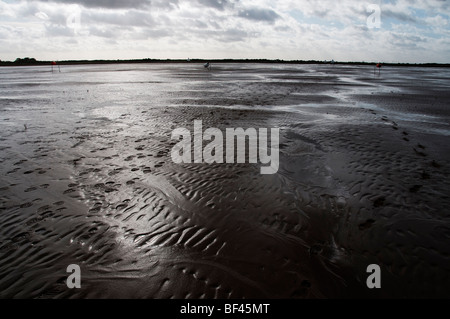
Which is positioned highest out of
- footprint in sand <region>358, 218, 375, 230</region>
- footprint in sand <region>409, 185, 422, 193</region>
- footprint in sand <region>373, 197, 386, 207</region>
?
footprint in sand <region>409, 185, 422, 193</region>

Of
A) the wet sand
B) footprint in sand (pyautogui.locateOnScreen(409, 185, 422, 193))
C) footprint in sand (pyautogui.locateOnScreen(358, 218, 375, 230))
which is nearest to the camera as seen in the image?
the wet sand

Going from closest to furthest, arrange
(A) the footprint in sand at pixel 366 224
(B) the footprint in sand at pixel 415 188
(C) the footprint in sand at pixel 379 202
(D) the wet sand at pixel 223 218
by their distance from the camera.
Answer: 1. (D) the wet sand at pixel 223 218
2. (A) the footprint in sand at pixel 366 224
3. (C) the footprint in sand at pixel 379 202
4. (B) the footprint in sand at pixel 415 188

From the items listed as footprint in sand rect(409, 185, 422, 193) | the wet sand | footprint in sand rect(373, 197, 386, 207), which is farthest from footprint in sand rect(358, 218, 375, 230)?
footprint in sand rect(409, 185, 422, 193)

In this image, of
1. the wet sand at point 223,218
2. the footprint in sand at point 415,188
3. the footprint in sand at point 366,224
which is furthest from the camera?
the footprint in sand at point 415,188

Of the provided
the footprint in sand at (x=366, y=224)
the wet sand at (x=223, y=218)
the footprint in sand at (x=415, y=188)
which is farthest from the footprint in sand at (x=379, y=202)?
the footprint in sand at (x=415, y=188)

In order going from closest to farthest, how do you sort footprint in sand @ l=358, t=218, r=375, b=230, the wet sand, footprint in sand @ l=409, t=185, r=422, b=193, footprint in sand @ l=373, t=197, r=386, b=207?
the wet sand
footprint in sand @ l=358, t=218, r=375, b=230
footprint in sand @ l=373, t=197, r=386, b=207
footprint in sand @ l=409, t=185, r=422, b=193

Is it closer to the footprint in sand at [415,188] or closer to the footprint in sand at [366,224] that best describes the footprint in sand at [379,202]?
the footprint in sand at [366,224]

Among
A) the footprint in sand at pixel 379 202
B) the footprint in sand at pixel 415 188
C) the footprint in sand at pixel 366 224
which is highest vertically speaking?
the footprint in sand at pixel 415 188

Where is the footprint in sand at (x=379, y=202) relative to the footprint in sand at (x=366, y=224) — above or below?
above

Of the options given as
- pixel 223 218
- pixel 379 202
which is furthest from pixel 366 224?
pixel 223 218

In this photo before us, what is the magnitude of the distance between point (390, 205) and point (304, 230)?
8.07 ft

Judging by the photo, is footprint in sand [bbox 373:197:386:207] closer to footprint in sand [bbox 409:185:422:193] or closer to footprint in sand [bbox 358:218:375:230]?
footprint in sand [bbox 358:218:375:230]

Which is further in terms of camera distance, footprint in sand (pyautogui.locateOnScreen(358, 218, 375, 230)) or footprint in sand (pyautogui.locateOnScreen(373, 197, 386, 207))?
footprint in sand (pyautogui.locateOnScreen(373, 197, 386, 207))
